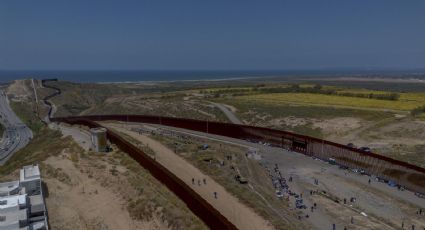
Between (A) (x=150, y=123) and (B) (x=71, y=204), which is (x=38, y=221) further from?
(A) (x=150, y=123)

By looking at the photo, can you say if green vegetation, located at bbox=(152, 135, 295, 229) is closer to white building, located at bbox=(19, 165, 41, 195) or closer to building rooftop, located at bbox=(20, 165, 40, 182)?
white building, located at bbox=(19, 165, 41, 195)

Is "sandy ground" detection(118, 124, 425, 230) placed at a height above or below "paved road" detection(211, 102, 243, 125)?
below

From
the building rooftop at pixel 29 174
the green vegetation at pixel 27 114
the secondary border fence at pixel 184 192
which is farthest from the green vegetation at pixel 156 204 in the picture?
the green vegetation at pixel 27 114

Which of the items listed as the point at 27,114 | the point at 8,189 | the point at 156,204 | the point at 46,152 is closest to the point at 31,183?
the point at 8,189

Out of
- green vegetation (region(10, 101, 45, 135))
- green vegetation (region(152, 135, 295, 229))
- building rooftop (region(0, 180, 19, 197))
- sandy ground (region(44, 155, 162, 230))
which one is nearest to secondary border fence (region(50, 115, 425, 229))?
sandy ground (region(44, 155, 162, 230))

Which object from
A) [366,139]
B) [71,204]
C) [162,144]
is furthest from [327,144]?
[71,204]

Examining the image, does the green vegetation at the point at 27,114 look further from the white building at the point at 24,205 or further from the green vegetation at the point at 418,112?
the green vegetation at the point at 418,112
